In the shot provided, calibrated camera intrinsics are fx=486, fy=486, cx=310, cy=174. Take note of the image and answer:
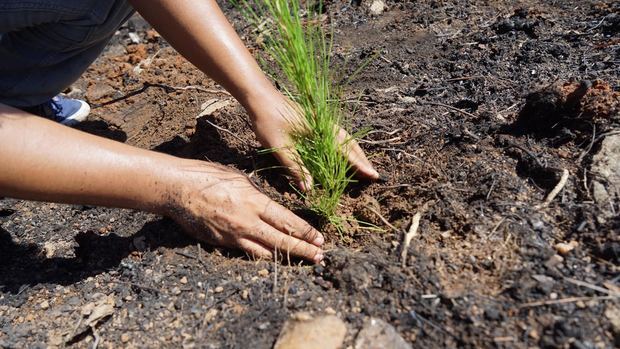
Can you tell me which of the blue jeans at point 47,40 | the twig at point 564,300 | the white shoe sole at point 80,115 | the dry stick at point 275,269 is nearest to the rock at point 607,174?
the twig at point 564,300

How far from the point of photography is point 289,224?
157 cm

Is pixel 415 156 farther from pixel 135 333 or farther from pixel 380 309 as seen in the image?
pixel 135 333

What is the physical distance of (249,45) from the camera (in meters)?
2.84

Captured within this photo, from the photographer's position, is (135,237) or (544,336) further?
(135,237)

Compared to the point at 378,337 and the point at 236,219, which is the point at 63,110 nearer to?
the point at 236,219

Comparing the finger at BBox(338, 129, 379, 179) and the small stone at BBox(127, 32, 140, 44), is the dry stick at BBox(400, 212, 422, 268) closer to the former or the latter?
the finger at BBox(338, 129, 379, 179)

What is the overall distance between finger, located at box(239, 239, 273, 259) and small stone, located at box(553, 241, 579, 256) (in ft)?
2.76

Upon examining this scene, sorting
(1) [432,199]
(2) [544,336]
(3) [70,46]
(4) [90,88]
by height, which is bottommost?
(2) [544,336]

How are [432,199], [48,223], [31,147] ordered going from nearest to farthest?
Answer: 1. [31,147]
2. [432,199]
3. [48,223]

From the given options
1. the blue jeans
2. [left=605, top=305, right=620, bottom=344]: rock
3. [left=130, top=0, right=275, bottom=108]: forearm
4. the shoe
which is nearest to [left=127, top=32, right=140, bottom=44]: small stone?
the shoe

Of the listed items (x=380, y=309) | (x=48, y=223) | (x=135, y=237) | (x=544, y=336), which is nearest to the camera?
(x=544, y=336)

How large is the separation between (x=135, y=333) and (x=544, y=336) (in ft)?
3.64

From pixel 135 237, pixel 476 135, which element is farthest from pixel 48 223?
pixel 476 135

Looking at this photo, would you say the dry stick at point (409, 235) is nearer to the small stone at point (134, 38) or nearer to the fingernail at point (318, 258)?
the fingernail at point (318, 258)
